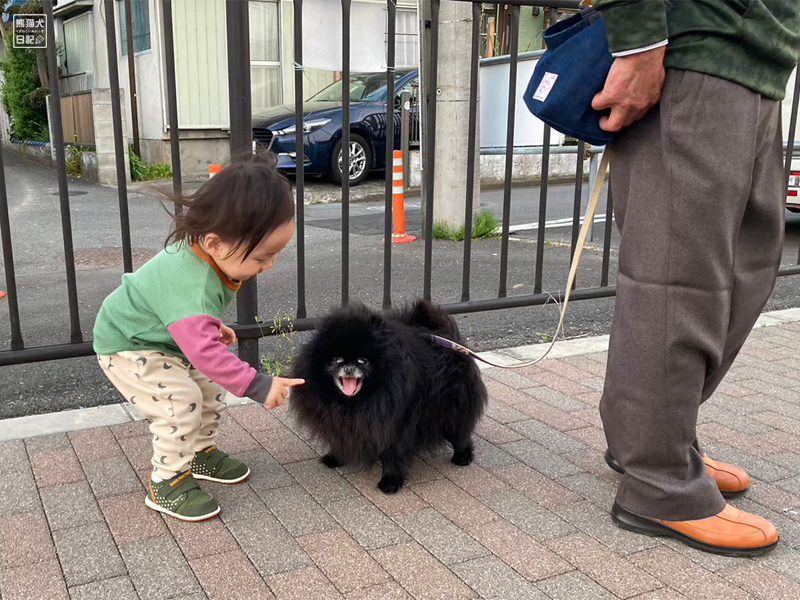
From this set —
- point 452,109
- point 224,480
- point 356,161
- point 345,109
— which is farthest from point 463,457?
point 356,161

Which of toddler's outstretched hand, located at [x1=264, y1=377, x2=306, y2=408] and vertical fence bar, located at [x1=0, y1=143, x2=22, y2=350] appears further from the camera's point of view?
vertical fence bar, located at [x1=0, y1=143, x2=22, y2=350]

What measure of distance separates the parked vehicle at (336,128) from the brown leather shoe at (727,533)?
8987 millimetres

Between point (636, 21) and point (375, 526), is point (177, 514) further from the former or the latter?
point (636, 21)

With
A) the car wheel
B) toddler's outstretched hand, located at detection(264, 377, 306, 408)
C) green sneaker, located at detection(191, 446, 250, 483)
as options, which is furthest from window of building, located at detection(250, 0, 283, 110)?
toddler's outstretched hand, located at detection(264, 377, 306, 408)

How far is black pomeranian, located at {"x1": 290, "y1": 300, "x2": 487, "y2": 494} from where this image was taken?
2.32 metres

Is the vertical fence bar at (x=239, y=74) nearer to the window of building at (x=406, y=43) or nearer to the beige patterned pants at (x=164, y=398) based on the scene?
the beige patterned pants at (x=164, y=398)

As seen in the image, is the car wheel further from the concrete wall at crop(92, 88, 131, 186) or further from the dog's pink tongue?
the dog's pink tongue

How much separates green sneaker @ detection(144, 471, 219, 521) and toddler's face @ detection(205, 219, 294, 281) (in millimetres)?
646

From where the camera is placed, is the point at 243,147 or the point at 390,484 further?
the point at 243,147

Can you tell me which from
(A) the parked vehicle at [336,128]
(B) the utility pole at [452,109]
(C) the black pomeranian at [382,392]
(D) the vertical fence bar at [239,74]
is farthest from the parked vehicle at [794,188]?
(D) the vertical fence bar at [239,74]

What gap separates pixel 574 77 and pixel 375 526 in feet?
4.59

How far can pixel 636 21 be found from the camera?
72.5 inches

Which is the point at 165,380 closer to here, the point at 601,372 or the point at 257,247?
the point at 257,247

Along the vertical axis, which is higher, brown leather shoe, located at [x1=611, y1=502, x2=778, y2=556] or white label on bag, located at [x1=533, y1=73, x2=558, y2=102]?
white label on bag, located at [x1=533, y1=73, x2=558, y2=102]
